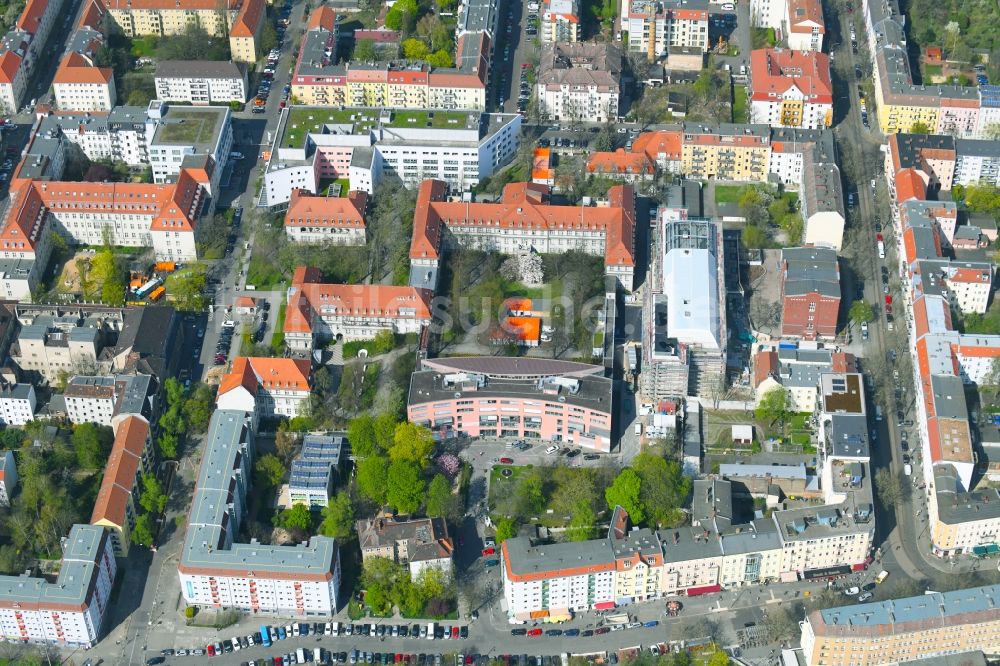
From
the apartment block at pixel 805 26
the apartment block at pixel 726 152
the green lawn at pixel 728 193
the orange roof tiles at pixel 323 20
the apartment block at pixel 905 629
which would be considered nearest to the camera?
the apartment block at pixel 905 629

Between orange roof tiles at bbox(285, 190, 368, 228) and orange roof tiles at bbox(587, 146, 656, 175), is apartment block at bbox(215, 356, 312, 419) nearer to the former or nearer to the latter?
orange roof tiles at bbox(285, 190, 368, 228)

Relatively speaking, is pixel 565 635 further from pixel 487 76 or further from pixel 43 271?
pixel 487 76

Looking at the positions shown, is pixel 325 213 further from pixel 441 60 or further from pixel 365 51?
pixel 365 51

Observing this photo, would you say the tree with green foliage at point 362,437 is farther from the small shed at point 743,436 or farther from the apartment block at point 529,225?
the small shed at point 743,436

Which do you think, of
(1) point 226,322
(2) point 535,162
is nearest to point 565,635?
(1) point 226,322

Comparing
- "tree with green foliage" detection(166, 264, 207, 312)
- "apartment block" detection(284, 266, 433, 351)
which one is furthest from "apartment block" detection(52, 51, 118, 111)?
"apartment block" detection(284, 266, 433, 351)

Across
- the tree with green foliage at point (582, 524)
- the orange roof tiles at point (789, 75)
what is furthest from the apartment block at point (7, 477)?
the orange roof tiles at point (789, 75)

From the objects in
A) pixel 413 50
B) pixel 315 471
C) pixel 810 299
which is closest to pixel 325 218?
A: pixel 315 471
